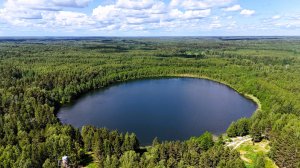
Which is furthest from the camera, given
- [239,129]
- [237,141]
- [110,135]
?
[239,129]

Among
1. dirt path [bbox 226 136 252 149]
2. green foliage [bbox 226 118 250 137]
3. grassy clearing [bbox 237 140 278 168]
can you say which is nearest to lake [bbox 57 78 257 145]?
green foliage [bbox 226 118 250 137]

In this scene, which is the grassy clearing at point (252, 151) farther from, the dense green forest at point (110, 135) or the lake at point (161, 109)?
the lake at point (161, 109)

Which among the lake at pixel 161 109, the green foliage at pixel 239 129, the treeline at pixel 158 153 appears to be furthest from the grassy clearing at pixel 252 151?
the lake at pixel 161 109

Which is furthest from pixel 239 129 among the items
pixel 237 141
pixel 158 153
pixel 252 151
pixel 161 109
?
pixel 161 109

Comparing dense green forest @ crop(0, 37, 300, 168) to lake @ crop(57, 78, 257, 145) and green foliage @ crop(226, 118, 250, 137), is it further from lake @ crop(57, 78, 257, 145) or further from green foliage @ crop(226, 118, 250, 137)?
lake @ crop(57, 78, 257, 145)

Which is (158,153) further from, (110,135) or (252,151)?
(252,151)
